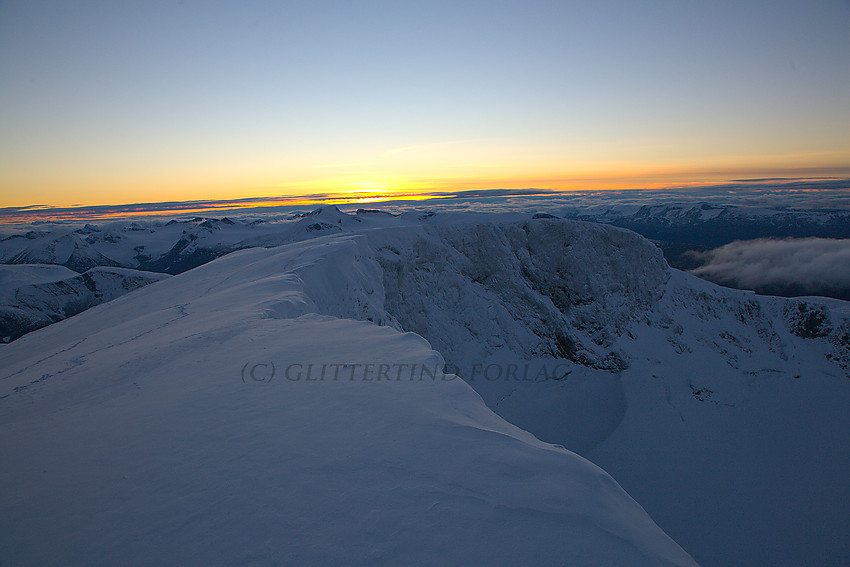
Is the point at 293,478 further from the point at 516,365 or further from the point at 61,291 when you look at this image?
the point at 61,291

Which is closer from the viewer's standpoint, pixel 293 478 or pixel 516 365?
pixel 293 478

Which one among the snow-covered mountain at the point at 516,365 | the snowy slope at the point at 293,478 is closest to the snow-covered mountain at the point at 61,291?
the snow-covered mountain at the point at 516,365

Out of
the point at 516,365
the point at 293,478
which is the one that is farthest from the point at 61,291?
the point at 293,478

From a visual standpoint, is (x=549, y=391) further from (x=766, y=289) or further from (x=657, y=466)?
(x=766, y=289)

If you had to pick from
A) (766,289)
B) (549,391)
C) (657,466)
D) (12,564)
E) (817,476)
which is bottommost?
(766,289)

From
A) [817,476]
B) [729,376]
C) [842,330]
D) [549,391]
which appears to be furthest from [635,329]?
[842,330]
